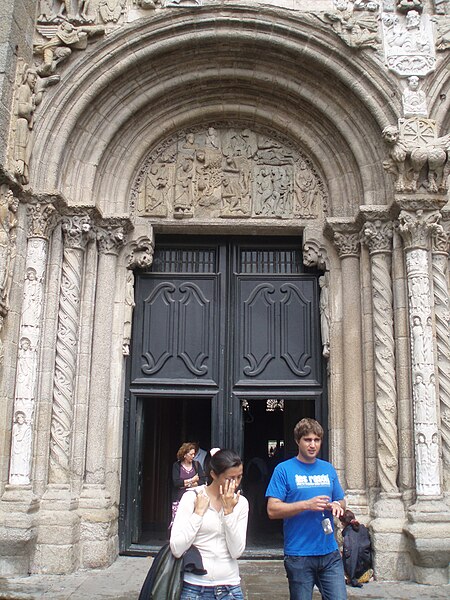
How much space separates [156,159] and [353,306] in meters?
3.19

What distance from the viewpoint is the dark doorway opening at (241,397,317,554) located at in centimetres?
788

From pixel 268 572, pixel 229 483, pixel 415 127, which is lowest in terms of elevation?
pixel 268 572

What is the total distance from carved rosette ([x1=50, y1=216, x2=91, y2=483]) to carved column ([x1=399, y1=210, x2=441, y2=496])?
3.70m

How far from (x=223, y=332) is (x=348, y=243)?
190 cm

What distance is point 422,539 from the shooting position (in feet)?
19.2

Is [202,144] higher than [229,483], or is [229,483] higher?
[202,144]

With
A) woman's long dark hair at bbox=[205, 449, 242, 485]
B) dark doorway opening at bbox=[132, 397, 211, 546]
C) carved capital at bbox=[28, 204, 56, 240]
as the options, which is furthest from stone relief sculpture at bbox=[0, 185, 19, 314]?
woman's long dark hair at bbox=[205, 449, 242, 485]

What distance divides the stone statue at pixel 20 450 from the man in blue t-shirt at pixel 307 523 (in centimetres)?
367

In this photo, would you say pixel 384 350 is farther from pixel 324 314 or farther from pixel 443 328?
pixel 324 314

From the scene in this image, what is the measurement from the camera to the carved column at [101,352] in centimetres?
689

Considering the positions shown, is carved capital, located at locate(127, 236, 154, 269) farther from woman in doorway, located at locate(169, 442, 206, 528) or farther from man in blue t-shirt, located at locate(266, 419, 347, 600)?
man in blue t-shirt, located at locate(266, 419, 347, 600)

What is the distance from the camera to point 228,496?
9.53 ft

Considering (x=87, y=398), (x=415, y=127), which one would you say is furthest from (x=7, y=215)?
(x=415, y=127)

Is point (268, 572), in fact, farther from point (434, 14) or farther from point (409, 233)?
point (434, 14)
